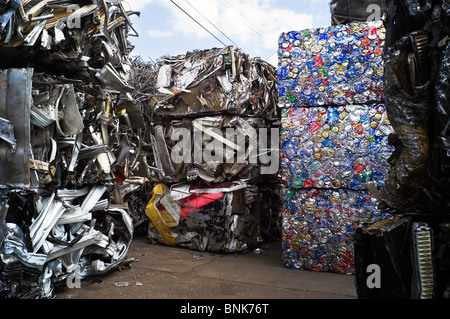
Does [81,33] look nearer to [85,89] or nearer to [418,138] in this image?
[85,89]

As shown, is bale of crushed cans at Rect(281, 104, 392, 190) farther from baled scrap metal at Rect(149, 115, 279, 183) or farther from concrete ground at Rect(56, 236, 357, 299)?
concrete ground at Rect(56, 236, 357, 299)

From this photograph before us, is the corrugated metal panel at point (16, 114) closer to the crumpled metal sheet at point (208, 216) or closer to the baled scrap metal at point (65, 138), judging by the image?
the baled scrap metal at point (65, 138)

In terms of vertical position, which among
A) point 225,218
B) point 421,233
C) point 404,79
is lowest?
point 225,218

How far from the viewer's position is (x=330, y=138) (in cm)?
522

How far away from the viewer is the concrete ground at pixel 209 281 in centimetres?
430

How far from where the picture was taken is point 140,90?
7.46 m

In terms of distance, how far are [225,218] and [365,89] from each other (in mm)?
2768

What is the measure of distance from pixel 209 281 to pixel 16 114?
9.06ft

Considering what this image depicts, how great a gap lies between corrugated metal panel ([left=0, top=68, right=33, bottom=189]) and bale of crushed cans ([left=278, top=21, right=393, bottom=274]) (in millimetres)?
3151

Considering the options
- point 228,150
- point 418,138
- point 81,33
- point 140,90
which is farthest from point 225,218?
point 418,138

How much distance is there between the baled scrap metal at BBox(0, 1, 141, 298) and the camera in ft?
11.5

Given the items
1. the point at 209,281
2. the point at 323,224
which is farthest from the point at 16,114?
the point at 323,224

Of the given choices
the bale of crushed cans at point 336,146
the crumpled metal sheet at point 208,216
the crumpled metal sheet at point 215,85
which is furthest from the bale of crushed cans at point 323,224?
the crumpled metal sheet at point 215,85

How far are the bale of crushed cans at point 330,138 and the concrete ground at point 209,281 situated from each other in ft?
1.52
